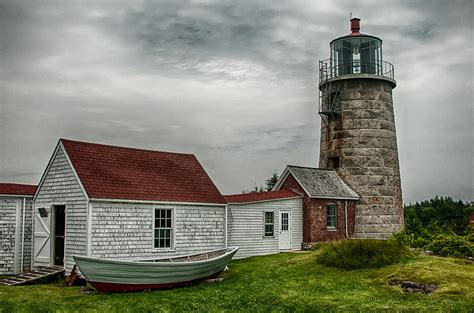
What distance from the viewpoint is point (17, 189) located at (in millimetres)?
22031

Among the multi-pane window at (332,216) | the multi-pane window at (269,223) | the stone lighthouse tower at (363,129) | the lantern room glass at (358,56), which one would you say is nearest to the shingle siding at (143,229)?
the multi-pane window at (269,223)

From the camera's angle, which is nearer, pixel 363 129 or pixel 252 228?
pixel 252 228

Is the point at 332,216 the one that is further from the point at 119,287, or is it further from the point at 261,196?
the point at 119,287

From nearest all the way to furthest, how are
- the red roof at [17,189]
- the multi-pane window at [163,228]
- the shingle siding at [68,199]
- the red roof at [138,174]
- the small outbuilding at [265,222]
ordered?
the shingle siding at [68,199] < the red roof at [138,174] < the multi-pane window at [163,228] < the red roof at [17,189] < the small outbuilding at [265,222]

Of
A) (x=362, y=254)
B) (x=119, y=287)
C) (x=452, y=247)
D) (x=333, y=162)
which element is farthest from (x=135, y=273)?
(x=333, y=162)

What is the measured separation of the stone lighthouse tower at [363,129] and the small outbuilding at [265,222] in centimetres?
513

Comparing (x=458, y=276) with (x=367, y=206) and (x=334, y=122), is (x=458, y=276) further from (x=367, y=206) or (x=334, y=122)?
(x=334, y=122)

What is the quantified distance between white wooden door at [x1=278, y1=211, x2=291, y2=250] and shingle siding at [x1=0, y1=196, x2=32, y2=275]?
10.8 metres

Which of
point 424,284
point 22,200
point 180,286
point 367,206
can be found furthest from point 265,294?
point 367,206

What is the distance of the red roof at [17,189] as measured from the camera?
2133 cm

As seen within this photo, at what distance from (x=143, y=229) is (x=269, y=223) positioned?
7.20 m

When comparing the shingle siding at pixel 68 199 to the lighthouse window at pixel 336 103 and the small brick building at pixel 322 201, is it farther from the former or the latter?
the lighthouse window at pixel 336 103

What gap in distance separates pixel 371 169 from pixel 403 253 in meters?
11.3

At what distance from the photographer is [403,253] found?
63.0 feet
